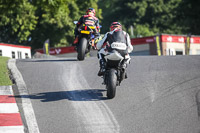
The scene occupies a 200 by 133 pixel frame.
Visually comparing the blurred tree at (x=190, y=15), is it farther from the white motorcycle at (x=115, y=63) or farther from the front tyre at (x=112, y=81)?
the front tyre at (x=112, y=81)

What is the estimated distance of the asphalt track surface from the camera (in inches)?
276

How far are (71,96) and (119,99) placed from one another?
1153 millimetres

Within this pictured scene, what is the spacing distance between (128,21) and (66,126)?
56.7 meters

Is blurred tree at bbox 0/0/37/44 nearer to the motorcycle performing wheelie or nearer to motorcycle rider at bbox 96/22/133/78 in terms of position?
motorcycle rider at bbox 96/22/133/78

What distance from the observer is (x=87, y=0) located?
45.1 meters

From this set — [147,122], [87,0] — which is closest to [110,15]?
[87,0]

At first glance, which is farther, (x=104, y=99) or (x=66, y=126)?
(x=104, y=99)

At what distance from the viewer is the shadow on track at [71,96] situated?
8875 millimetres

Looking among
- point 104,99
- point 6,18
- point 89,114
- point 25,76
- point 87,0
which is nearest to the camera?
point 89,114

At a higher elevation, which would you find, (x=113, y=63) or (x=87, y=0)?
(x=87, y=0)

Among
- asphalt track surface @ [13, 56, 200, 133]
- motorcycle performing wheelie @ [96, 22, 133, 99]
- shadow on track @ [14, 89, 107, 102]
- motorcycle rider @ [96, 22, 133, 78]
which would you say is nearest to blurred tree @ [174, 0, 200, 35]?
asphalt track surface @ [13, 56, 200, 133]

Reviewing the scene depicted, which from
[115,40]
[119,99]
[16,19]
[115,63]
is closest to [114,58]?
[115,63]

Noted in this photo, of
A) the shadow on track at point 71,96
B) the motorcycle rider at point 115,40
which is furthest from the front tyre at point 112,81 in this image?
the motorcycle rider at point 115,40

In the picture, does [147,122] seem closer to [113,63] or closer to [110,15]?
[113,63]
